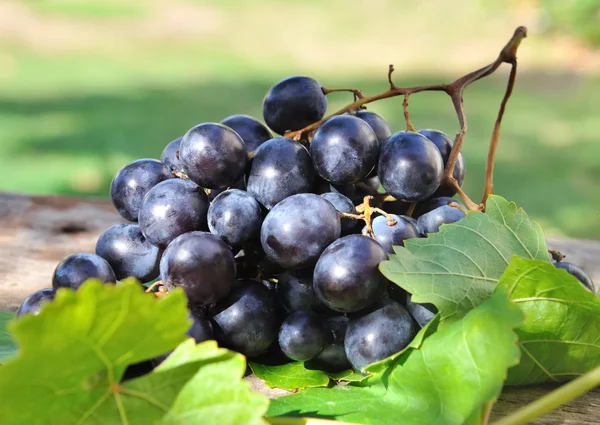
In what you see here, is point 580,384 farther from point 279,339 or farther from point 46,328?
point 46,328

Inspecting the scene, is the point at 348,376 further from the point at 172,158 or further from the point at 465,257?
the point at 172,158

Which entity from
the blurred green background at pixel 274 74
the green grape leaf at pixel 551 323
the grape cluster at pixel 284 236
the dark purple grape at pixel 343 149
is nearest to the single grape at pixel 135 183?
the grape cluster at pixel 284 236

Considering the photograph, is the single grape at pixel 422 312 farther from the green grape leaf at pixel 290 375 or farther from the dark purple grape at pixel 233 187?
the dark purple grape at pixel 233 187

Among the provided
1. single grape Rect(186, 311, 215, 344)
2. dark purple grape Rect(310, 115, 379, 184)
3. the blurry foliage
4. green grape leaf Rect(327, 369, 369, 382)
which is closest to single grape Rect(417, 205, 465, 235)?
dark purple grape Rect(310, 115, 379, 184)

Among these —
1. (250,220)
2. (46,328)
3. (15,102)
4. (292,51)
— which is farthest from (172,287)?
(292,51)

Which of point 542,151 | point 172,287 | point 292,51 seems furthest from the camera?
point 292,51

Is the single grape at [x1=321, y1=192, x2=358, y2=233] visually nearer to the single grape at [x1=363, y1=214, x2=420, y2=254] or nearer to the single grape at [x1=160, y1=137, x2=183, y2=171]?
the single grape at [x1=363, y1=214, x2=420, y2=254]

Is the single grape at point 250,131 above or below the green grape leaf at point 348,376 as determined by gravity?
above
